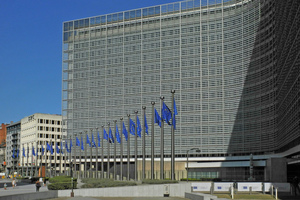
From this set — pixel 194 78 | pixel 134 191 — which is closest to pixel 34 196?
pixel 134 191

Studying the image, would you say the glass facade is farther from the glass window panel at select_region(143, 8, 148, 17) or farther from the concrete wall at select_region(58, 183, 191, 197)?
the concrete wall at select_region(58, 183, 191, 197)

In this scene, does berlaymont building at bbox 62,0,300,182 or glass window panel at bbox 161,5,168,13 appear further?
glass window panel at bbox 161,5,168,13

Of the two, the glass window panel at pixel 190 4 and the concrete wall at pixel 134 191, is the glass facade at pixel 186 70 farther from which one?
the concrete wall at pixel 134 191

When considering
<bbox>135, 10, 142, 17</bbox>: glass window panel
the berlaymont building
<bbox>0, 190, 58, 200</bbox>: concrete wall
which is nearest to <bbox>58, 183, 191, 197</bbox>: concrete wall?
<bbox>0, 190, 58, 200</bbox>: concrete wall

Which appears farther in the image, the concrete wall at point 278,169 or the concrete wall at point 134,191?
the concrete wall at point 278,169

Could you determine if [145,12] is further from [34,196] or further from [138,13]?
[34,196]

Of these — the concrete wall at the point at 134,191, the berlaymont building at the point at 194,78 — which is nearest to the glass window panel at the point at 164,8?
the berlaymont building at the point at 194,78

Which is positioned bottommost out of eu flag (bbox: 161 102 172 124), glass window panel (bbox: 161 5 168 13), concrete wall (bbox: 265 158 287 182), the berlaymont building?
concrete wall (bbox: 265 158 287 182)

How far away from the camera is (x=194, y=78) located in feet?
454

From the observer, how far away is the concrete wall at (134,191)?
4938 cm

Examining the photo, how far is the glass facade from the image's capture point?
414ft

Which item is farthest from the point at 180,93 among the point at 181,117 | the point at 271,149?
the point at 271,149

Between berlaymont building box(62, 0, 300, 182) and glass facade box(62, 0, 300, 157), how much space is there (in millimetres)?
261

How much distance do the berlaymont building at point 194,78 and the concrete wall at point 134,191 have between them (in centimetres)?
5888
